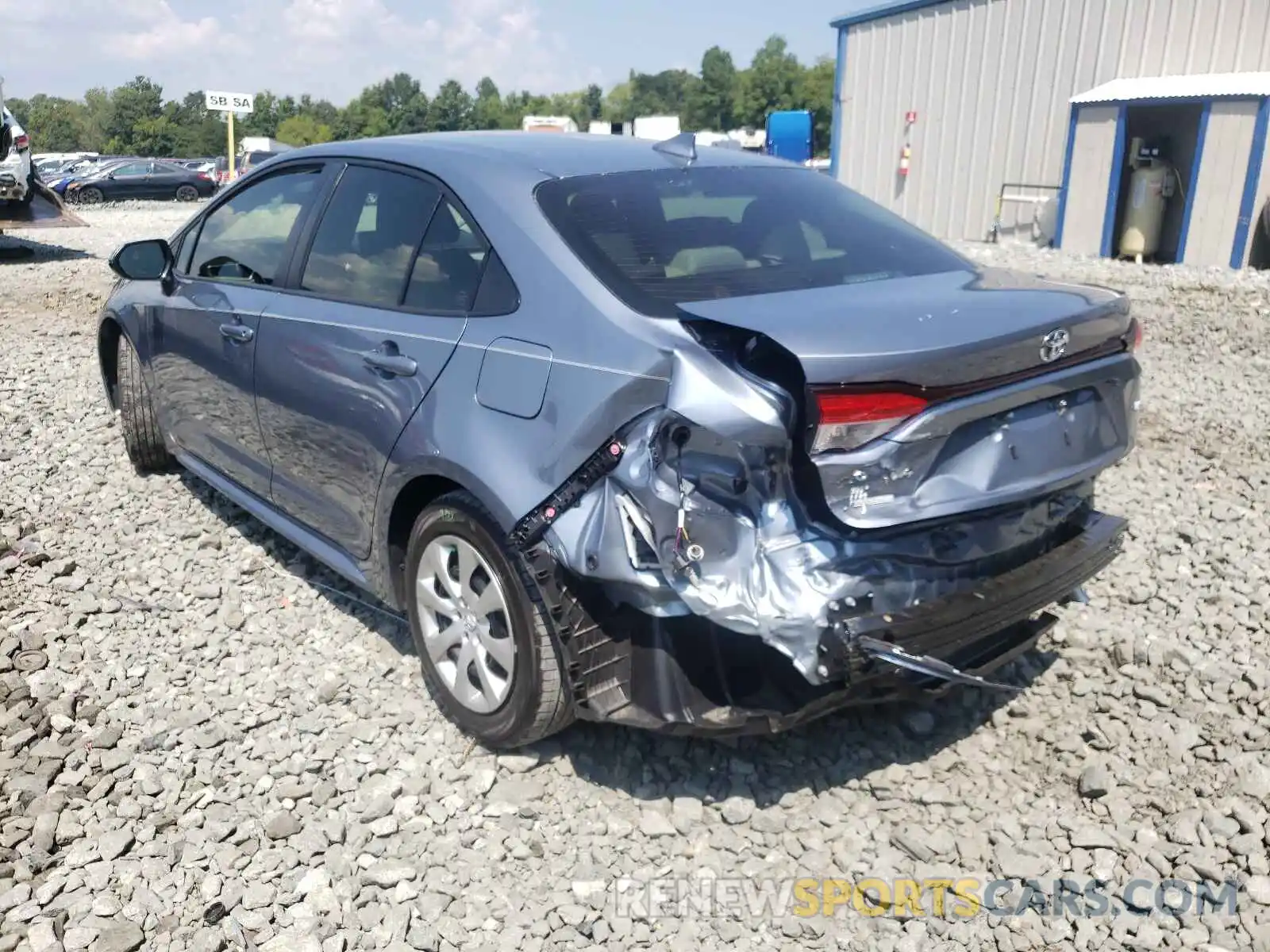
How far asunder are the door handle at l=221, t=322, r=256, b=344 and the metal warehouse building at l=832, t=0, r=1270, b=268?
44.1 feet

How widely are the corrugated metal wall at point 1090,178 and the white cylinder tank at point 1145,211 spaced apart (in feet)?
1.17

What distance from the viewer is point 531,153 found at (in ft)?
10.6

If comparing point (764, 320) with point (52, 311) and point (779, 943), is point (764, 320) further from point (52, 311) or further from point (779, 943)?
point (52, 311)

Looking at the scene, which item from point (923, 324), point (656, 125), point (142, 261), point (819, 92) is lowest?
point (142, 261)

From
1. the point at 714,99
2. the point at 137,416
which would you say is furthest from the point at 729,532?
the point at 714,99

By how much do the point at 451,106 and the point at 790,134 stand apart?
10339 cm

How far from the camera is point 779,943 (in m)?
2.44

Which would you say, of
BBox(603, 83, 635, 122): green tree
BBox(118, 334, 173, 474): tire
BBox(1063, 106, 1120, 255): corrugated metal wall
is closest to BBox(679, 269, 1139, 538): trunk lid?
BBox(118, 334, 173, 474): tire

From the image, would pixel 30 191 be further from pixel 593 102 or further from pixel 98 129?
pixel 593 102

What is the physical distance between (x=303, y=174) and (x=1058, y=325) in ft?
8.88

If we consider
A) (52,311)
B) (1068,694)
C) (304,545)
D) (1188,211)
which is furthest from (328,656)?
(1188,211)

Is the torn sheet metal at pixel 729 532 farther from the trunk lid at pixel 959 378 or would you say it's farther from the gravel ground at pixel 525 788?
the gravel ground at pixel 525 788

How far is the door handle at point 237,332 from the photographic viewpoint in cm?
383

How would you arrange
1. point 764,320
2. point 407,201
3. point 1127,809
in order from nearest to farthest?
point 764,320
point 1127,809
point 407,201
